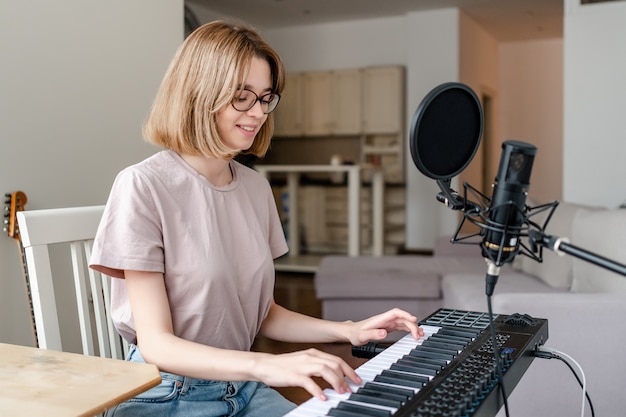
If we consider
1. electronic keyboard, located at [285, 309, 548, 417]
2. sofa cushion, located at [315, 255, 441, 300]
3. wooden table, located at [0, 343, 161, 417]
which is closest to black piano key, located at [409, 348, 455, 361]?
electronic keyboard, located at [285, 309, 548, 417]

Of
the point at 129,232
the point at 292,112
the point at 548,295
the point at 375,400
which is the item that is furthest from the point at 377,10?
the point at 375,400

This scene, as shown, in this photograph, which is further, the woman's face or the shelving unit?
the shelving unit

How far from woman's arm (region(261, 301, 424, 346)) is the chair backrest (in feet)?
1.27

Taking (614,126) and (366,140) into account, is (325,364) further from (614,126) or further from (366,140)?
(366,140)

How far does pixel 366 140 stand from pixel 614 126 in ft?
13.6

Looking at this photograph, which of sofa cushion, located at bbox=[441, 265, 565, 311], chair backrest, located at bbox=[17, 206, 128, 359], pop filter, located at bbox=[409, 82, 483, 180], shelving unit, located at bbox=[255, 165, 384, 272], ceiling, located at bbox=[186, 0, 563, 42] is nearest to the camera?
pop filter, located at bbox=[409, 82, 483, 180]

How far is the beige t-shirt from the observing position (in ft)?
3.88

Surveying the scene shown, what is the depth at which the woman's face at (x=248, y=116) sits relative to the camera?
1.27 meters

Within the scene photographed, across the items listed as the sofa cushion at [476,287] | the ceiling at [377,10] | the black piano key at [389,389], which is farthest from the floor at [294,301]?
the ceiling at [377,10]

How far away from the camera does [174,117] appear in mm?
1279

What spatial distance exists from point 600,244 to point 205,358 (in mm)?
2344

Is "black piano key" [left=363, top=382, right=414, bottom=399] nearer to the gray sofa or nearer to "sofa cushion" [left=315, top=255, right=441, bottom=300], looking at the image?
the gray sofa

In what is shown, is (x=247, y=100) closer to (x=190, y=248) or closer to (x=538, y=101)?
(x=190, y=248)

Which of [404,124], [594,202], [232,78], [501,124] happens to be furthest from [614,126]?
[501,124]
